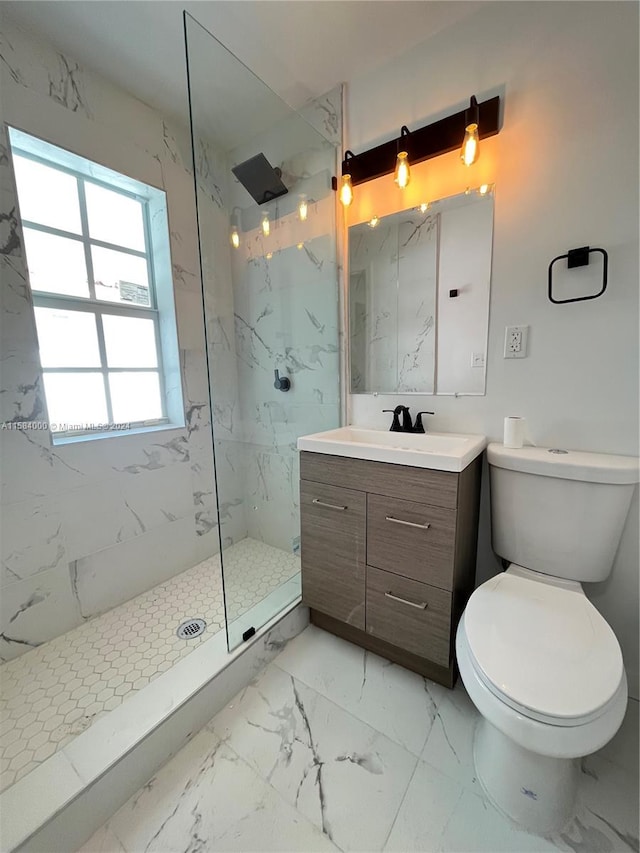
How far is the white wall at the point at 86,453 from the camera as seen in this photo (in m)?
1.36

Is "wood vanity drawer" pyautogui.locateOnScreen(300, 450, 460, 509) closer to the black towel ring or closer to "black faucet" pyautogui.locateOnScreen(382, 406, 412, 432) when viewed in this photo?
"black faucet" pyautogui.locateOnScreen(382, 406, 412, 432)

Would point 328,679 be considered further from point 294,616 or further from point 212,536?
point 212,536

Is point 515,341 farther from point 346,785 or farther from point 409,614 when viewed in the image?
point 346,785

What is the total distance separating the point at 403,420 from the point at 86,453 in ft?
5.02

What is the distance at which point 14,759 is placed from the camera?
3.33 feet

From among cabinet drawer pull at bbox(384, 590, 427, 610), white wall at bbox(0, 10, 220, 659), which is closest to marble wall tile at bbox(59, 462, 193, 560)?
white wall at bbox(0, 10, 220, 659)

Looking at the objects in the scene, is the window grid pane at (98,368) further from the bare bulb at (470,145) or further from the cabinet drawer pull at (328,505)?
the bare bulb at (470,145)

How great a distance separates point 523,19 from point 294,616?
8.24 ft

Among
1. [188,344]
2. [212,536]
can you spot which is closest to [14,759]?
[212,536]

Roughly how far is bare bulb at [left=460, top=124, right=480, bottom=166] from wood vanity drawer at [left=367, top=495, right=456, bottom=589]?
4.39 feet

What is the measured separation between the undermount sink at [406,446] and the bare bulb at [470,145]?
1.09 meters

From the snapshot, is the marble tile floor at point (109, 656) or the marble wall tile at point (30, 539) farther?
the marble wall tile at point (30, 539)

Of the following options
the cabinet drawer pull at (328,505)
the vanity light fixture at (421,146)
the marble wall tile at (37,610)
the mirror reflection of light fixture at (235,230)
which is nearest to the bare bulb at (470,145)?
the vanity light fixture at (421,146)

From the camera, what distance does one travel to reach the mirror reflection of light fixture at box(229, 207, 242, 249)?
1.72m
